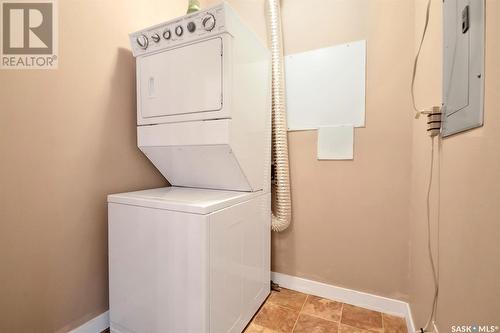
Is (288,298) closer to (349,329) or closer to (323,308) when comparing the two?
(323,308)

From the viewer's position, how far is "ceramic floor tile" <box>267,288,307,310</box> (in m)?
1.67

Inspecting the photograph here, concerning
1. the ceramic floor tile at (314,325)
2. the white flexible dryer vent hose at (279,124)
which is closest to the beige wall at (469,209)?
the ceramic floor tile at (314,325)

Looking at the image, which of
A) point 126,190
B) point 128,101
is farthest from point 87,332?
point 128,101

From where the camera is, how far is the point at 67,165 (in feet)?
4.09

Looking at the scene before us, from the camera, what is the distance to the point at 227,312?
3.95ft

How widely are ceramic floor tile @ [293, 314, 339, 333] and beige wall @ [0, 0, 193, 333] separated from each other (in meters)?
1.25

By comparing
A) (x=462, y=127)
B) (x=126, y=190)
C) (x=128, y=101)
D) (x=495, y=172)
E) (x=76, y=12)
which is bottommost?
(x=126, y=190)

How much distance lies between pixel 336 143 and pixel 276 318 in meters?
1.31

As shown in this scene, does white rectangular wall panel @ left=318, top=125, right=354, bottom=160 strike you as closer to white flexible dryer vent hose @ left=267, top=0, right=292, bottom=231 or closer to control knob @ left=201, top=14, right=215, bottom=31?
white flexible dryer vent hose @ left=267, top=0, right=292, bottom=231

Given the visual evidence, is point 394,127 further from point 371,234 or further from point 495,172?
point 495,172

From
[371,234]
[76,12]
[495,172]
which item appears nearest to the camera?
[495,172]

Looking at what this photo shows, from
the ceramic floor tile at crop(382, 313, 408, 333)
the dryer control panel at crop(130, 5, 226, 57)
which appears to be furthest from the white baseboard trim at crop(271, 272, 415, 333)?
the dryer control panel at crop(130, 5, 226, 57)

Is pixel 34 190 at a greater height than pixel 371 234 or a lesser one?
greater

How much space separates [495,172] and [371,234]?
1.22m
